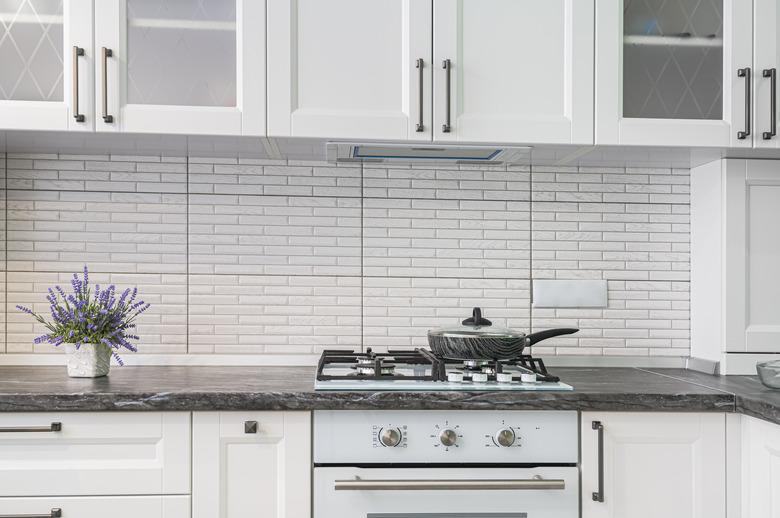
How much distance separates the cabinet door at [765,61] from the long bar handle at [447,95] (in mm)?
922

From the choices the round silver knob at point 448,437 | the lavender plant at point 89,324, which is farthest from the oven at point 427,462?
A: the lavender plant at point 89,324

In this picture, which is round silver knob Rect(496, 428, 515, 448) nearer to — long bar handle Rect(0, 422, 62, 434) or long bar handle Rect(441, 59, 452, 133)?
long bar handle Rect(441, 59, 452, 133)

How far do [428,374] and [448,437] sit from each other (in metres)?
0.24

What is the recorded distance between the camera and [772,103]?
6.38 ft

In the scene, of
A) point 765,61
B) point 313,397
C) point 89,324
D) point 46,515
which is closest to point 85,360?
point 89,324

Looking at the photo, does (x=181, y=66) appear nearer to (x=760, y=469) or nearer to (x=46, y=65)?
(x=46, y=65)

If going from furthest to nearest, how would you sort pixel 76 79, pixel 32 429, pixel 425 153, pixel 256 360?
1. pixel 256 360
2. pixel 425 153
3. pixel 76 79
4. pixel 32 429

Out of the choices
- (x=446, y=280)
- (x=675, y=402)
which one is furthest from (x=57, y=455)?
(x=675, y=402)

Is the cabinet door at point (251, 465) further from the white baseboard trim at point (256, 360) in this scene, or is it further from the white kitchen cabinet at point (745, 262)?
the white kitchen cabinet at point (745, 262)

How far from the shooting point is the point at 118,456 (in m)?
1.67

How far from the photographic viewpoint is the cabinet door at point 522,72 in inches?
75.5

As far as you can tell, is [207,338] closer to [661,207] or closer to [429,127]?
[429,127]

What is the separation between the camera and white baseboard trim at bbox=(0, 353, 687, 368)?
2197mm

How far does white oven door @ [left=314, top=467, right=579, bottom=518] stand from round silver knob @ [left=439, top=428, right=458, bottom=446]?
0.24 feet
